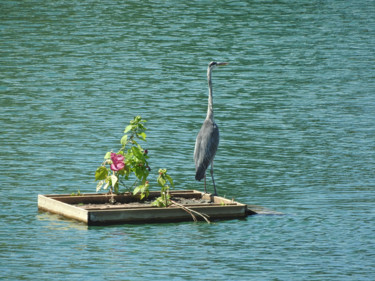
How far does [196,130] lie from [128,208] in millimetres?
10684

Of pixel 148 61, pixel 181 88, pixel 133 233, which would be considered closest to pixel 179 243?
pixel 133 233

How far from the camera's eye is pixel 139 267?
1496 centimetres

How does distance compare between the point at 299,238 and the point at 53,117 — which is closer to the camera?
the point at 299,238

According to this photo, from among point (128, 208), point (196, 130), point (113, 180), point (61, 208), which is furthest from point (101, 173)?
point (196, 130)

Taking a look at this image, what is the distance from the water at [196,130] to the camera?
1565cm

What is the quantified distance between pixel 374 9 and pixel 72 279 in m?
53.6

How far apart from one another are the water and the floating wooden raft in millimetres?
196

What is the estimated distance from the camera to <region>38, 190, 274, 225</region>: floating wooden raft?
17.0 metres

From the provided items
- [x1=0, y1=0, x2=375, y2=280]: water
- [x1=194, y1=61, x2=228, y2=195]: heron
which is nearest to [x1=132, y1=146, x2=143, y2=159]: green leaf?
[x1=194, y1=61, x2=228, y2=195]: heron

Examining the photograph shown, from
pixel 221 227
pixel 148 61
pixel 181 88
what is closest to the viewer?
pixel 221 227

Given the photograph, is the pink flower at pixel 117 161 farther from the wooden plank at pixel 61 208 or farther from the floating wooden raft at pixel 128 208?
the wooden plank at pixel 61 208

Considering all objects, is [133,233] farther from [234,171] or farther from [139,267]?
[234,171]

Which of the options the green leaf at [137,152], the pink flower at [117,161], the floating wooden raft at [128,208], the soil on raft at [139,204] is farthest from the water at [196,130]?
the green leaf at [137,152]

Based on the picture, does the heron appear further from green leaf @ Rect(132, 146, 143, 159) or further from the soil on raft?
green leaf @ Rect(132, 146, 143, 159)
